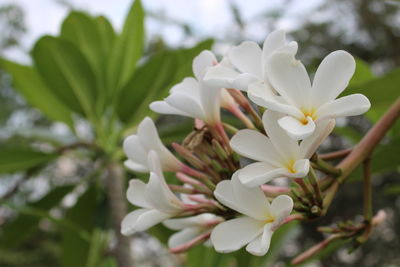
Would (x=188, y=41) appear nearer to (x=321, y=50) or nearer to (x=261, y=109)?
(x=261, y=109)

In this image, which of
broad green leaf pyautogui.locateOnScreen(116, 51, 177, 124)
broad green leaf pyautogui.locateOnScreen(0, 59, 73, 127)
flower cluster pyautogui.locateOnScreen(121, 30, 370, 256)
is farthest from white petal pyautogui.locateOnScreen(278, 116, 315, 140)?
broad green leaf pyautogui.locateOnScreen(0, 59, 73, 127)

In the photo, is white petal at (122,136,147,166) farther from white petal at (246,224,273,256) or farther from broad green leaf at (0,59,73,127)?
broad green leaf at (0,59,73,127)

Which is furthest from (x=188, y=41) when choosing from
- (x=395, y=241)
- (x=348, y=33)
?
(x=348, y=33)

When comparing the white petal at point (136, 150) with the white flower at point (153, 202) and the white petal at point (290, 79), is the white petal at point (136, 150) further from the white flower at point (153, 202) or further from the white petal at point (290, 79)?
the white petal at point (290, 79)

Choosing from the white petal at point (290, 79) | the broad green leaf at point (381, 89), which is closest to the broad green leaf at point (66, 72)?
the broad green leaf at point (381, 89)

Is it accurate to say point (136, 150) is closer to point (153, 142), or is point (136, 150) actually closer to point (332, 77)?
point (153, 142)

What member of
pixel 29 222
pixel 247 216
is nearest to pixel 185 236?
pixel 247 216
